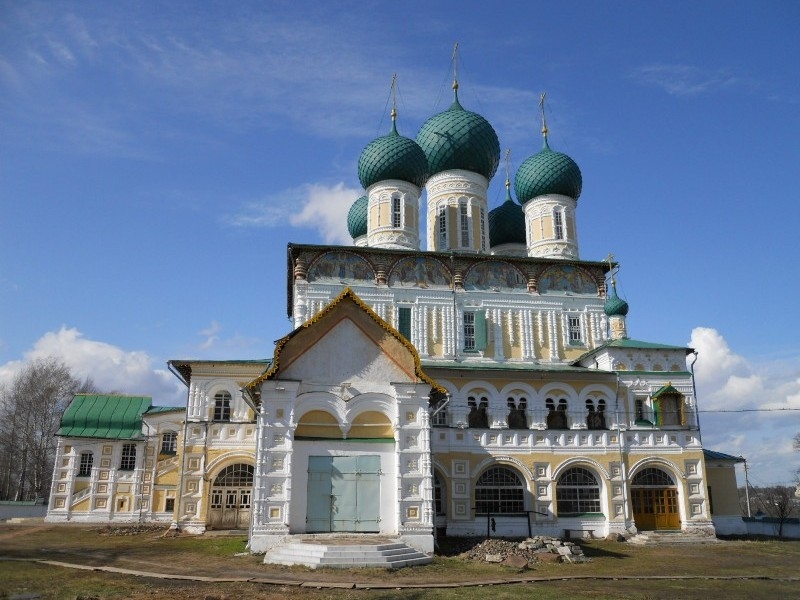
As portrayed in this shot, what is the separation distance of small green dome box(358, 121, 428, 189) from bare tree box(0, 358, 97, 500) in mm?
22601

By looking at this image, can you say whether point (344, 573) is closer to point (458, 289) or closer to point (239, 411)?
point (239, 411)

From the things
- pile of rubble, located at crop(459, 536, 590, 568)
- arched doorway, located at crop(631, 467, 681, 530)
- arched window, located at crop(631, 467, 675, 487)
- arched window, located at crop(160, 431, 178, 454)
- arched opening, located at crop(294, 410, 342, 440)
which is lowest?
pile of rubble, located at crop(459, 536, 590, 568)

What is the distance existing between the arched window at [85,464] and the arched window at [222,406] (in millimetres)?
8177

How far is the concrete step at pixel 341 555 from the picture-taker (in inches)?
520

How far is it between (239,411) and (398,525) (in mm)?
9628

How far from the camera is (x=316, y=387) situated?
16.1 metres

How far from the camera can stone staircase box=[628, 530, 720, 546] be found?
68.5 ft

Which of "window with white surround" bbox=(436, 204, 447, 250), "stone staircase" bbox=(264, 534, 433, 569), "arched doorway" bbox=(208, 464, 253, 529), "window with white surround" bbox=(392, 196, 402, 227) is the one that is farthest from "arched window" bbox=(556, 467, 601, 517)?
"window with white surround" bbox=(392, 196, 402, 227)

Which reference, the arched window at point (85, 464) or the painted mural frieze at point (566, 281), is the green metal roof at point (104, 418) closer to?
the arched window at point (85, 464)

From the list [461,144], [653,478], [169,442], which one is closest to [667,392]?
→ [653,478]

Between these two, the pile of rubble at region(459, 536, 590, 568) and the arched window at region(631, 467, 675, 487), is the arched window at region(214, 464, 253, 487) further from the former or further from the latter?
the arched window at region(631, 467, 675, 487)

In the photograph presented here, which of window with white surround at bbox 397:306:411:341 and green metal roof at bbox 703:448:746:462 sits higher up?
window with white surround at bbox 397:306:411:341

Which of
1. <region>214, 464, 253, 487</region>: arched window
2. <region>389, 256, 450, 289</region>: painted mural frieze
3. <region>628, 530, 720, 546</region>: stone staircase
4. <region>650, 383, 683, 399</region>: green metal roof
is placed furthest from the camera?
<region>389, 256, 450, 289</region>: painted mural frieze

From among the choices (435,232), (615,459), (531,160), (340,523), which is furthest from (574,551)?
(531,160)
